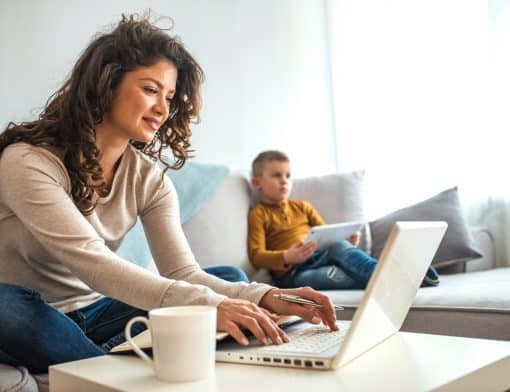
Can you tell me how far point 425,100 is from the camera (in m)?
2.85

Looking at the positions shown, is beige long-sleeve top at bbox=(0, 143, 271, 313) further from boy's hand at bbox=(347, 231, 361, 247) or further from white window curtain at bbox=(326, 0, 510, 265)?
white window curtain at bbox=(326, 0, 510, 265)

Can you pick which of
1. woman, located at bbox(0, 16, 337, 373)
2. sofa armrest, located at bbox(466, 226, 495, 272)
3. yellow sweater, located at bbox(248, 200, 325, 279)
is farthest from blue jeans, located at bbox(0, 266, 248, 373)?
sofa armrest, located at bbox(466, 226, 495, 272)

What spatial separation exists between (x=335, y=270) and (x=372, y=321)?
123 centimetres

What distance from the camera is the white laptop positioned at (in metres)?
0.84

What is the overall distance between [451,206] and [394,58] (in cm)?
88

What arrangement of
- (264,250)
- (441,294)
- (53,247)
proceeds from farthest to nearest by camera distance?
1. (264,250)
2. (441,294)
3. (53,247)

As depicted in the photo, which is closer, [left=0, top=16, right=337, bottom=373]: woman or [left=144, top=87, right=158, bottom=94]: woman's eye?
[left=0, top=16, right=337, bottom=373]: woman

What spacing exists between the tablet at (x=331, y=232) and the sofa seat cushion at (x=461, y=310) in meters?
0.25

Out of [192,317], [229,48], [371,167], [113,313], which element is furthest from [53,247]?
[371,167]

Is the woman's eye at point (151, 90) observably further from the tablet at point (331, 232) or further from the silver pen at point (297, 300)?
the tablet at point (331, 232)

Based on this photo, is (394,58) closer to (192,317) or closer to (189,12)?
(189,12)

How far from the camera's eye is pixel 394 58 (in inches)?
118

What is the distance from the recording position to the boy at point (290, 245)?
2.11m

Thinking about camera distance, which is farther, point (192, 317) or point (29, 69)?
point (29, 69)
